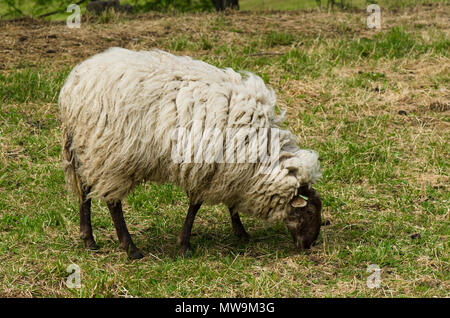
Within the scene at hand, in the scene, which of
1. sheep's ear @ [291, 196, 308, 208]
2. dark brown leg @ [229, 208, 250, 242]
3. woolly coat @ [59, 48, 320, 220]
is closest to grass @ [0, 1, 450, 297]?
dark brown leg @ [229, 208, 250, 242]

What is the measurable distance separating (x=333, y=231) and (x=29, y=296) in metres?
2.74

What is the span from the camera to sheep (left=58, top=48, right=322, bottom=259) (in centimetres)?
473

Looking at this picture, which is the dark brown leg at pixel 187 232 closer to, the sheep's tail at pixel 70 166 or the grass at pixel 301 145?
the grass at pixel 301 145

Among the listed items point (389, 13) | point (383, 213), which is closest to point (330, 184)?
point (383, 213)

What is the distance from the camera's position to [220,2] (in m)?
13.8

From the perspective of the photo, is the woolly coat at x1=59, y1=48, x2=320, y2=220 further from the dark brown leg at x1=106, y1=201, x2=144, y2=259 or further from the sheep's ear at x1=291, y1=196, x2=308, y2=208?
the dark brown leg at x1=106, y1=201, x2=144, y2=259

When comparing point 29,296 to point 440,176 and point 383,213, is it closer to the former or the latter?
point 383,213

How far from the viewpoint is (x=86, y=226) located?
17.4ft

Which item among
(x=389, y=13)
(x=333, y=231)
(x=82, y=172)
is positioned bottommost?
(x=333, y=231)

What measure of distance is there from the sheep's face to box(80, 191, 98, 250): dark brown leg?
5.53 feet

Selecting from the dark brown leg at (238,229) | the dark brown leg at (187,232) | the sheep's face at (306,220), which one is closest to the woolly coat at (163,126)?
the sheep's face at (306,220)

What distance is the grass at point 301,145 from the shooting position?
467 centimetres

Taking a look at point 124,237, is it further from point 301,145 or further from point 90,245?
point 301,145
